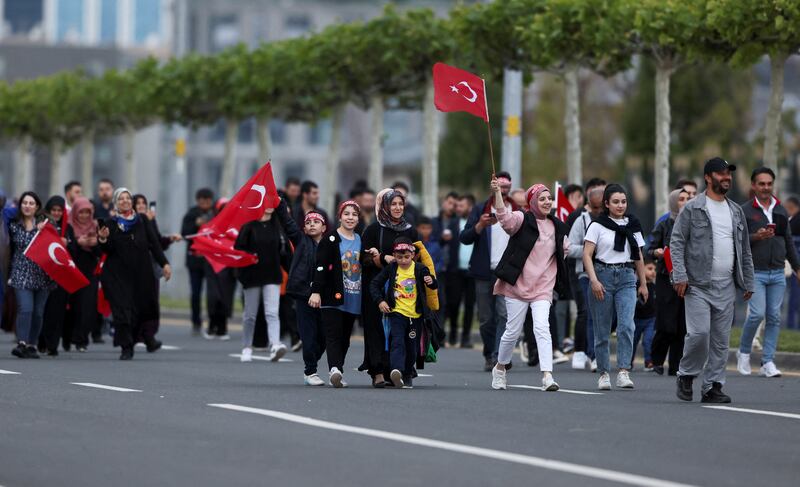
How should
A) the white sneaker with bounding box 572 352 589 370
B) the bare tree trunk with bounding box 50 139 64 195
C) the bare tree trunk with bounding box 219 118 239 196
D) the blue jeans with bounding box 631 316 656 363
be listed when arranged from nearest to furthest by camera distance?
the blue jeans with bounding box 631 316 656 363
the white sneaker with bounding box 572 352 589 370
the bare tree trunk with bounding box 219 118 239 196
the bare tree trunk with bounding box 50 139 64 195

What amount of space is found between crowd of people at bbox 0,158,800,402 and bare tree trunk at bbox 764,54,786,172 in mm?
882

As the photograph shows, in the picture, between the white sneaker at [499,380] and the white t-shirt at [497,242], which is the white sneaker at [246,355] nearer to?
the white t-shirt at [497,242]

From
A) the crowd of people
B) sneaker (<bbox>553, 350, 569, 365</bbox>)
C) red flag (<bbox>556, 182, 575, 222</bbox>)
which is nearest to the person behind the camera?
the crowd of people

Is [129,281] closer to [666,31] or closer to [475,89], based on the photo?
[475,89]

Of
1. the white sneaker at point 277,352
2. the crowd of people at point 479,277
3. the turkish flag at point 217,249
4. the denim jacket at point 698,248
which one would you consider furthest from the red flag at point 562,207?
the denim jacket at point 698,248

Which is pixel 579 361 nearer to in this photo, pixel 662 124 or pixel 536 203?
pixel 536 203

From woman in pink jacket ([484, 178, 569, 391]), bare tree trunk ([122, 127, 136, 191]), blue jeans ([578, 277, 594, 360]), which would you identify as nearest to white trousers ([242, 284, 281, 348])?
blue jeans ([578, 277, 594, 360])

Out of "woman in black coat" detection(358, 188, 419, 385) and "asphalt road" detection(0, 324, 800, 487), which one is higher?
"woman in black coat" detection(358, 188, 419, 385)

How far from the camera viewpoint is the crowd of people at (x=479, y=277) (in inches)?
542

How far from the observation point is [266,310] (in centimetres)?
1884

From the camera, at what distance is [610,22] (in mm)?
23297

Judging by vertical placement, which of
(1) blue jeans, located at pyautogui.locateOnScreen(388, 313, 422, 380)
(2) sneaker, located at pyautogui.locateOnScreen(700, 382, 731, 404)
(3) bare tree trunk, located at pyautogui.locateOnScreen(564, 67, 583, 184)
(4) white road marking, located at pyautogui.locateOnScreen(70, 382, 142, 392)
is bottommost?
(4) white road marking, located at pyautogui.locateOnScreen(70, 382, 142, 392)

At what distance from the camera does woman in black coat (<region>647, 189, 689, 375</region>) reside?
16.9 m

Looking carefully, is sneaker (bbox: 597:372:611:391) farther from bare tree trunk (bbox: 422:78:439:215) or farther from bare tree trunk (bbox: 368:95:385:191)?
bare tree trunk (bbox: 368:95:385:191)
